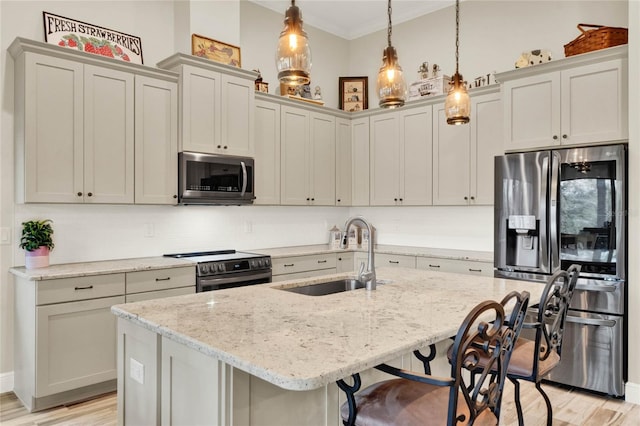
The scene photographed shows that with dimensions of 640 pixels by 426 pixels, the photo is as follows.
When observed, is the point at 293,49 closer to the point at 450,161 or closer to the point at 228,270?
the point at 228,270

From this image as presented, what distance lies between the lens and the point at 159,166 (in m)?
3.71

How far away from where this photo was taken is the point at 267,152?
4555 mm

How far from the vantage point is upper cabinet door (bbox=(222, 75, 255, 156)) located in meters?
4.03

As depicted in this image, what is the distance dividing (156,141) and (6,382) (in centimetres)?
209

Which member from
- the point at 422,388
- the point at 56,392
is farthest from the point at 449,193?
the point at 56,392

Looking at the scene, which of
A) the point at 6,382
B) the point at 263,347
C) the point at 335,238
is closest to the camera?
the point at 263,347

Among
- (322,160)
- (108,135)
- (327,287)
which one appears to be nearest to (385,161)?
(322,160)

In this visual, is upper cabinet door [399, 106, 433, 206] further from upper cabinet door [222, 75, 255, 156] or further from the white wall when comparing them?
upper cabinet door [222, 75, 255, 156]

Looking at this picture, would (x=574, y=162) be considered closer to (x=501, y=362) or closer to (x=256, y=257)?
(x=501, y=362)

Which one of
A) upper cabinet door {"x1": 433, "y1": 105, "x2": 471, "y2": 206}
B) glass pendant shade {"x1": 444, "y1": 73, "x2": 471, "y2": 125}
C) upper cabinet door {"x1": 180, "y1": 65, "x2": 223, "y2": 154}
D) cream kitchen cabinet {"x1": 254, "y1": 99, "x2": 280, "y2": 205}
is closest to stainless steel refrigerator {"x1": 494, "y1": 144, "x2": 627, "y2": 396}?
upper cabinet door {"x1": 433, "y1": 105, "x2": 471, "y2": 206}

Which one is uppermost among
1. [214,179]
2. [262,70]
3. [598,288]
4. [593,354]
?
[262,70]

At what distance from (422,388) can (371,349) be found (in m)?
0.47

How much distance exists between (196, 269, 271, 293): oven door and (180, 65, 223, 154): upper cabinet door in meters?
1.11

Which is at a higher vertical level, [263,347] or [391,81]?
[391,81]
